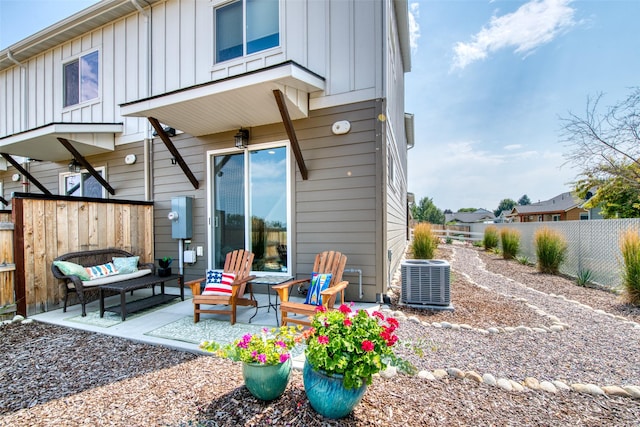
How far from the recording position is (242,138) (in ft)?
15.2

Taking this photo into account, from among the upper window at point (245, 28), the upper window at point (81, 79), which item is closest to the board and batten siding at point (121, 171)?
the upper window at point (81, 79)

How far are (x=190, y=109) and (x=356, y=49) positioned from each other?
2.54 m

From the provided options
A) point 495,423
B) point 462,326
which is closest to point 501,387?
point 495,423

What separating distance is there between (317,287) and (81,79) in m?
7.26

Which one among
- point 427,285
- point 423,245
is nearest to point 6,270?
point 427,285

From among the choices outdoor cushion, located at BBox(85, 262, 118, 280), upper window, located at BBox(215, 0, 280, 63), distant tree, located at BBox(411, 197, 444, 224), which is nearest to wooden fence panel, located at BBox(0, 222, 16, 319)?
outdoor cushion, located at BBox(85, 262, 118, 280)

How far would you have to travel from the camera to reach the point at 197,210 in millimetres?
5156

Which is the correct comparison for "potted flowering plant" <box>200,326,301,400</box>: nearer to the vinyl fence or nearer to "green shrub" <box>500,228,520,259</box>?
the vinyl fence

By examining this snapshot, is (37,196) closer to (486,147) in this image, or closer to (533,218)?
(486,147)

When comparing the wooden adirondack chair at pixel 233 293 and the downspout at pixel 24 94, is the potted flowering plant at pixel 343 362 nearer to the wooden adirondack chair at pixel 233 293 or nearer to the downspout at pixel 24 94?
the wooden adirondack chair at pixel 233 293

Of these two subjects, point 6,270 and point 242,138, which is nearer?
point 6,270

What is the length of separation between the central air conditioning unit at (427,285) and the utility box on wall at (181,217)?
377 centimetres

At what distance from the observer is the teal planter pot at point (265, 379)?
1740 mm

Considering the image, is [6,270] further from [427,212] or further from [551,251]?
[427,212]
